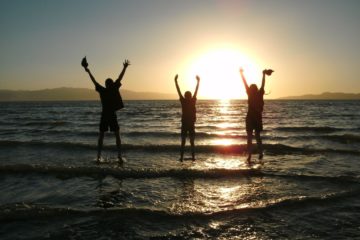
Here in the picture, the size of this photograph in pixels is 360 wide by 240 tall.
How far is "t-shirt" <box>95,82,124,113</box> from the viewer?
32.9ft

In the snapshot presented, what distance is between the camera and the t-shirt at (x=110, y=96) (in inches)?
395

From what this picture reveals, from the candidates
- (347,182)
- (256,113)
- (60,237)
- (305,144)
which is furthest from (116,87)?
(305,144)

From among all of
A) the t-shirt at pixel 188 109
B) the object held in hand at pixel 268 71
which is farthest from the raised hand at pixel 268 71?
the t-shirt at pixel 188 109

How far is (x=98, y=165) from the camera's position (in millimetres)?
10469

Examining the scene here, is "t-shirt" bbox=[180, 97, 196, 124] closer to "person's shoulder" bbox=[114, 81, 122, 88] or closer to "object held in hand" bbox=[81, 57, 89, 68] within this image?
"person's shoulder" bbox=[114, 81, 122, 88]

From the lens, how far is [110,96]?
10086 mm

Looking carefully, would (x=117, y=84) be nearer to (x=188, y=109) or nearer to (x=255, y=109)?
(x=188, y=109)

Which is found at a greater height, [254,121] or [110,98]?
[110,98]

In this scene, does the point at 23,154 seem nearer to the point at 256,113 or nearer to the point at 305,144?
the point at 256,113

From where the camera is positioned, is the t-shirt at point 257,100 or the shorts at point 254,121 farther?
the shorts at point 254,121

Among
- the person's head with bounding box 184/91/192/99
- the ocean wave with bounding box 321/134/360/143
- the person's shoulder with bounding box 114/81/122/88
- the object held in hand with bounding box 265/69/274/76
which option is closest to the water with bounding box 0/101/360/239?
the person's head with bounding box 184/91/192/99

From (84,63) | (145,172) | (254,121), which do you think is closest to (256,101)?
(254,121)

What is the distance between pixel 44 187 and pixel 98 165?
101 inches

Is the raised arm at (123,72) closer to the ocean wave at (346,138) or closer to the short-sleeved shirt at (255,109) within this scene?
the short-sleeved shirt at (255,109)
